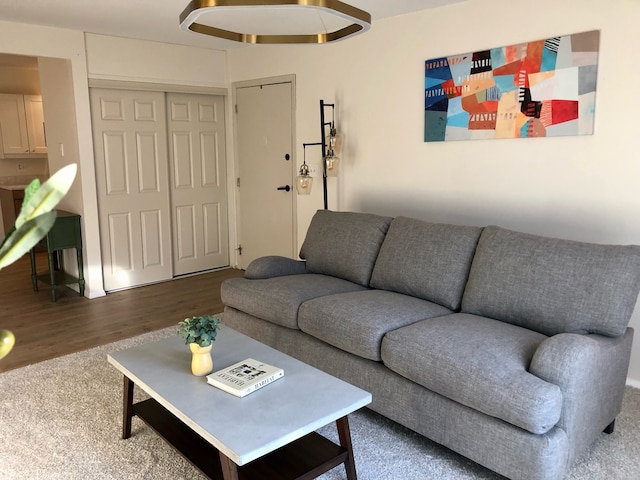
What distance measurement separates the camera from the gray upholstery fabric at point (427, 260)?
2.83 meters

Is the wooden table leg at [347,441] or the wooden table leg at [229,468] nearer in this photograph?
the wooden table leg at [229,468]

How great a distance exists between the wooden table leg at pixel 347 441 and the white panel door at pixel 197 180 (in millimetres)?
3766

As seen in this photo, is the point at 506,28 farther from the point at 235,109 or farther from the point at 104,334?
the point at 104,334

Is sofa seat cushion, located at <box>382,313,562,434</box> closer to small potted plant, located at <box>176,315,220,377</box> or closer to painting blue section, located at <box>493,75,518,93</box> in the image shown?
small potted plant, located at <box>176,315,220,377</box>

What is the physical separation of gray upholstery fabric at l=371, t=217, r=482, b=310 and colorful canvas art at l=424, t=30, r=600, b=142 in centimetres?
83

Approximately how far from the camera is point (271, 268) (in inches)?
139

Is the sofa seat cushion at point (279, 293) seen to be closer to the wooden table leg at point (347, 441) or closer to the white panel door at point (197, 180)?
the wooden table leg at point (347, 441)

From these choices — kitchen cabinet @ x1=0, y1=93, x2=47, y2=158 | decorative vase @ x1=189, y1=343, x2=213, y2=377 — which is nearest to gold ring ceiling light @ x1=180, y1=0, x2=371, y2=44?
decorative vase @ x1=189, y1=343, x2=213, y2=377

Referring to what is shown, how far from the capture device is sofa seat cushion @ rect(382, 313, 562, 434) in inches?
74.8

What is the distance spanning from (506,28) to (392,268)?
65.4 inches

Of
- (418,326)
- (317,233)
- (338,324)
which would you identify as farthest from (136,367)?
(317,233)

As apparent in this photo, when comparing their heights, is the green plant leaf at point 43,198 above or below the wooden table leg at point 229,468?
above

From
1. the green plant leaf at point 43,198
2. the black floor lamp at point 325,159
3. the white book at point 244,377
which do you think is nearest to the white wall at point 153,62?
the black floor lamp at point 325,159

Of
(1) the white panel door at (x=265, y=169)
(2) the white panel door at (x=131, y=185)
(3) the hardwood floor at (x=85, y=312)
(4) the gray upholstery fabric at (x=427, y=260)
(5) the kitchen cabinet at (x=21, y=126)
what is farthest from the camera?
(5) the kitchen cabinet at (x=21, y=126)
